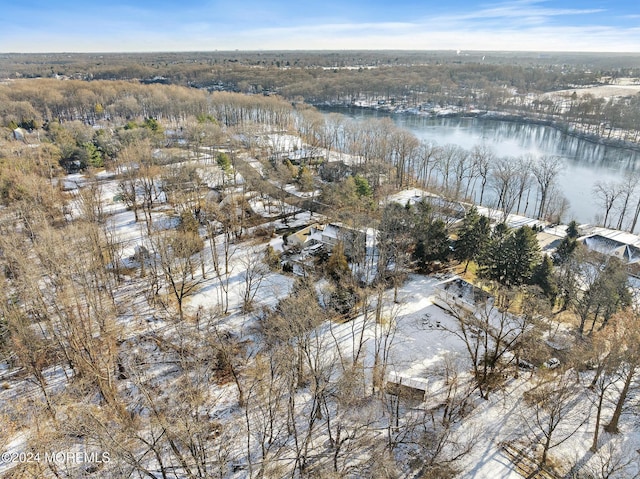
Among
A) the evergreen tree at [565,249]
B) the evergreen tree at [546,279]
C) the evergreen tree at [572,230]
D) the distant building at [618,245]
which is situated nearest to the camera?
the evergreen tree at [546,279]

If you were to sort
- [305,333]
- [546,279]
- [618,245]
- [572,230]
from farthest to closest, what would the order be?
[572,230] < [618,245] < [546,279] < [305,333]

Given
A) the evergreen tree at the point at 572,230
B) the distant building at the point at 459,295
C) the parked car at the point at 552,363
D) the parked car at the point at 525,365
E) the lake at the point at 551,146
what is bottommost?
the parked car at the point at 525,365

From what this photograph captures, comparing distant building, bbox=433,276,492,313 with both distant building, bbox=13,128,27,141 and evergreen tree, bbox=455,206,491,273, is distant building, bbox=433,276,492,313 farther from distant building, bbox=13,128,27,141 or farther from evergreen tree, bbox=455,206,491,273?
distant building, bbox=13,128,27,141

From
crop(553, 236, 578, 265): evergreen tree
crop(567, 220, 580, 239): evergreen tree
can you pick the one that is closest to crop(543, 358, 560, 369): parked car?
crop(553, 236, 578, 265): evergreen tree

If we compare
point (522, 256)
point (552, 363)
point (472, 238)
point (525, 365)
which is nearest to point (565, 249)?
point (522, 256)

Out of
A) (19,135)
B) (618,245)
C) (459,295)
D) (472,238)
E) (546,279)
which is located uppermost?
(19,135)

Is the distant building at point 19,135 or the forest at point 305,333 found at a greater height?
the distant building at point 19,135

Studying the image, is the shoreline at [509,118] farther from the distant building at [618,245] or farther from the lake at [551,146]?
the distant building at [618,245]

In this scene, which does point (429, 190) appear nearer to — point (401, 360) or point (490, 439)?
point (401, 360)

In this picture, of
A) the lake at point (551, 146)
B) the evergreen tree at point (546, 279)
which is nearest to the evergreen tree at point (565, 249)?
the evergreen tree at point (546, 279)

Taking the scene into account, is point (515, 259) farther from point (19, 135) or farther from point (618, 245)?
point (19, 135)
